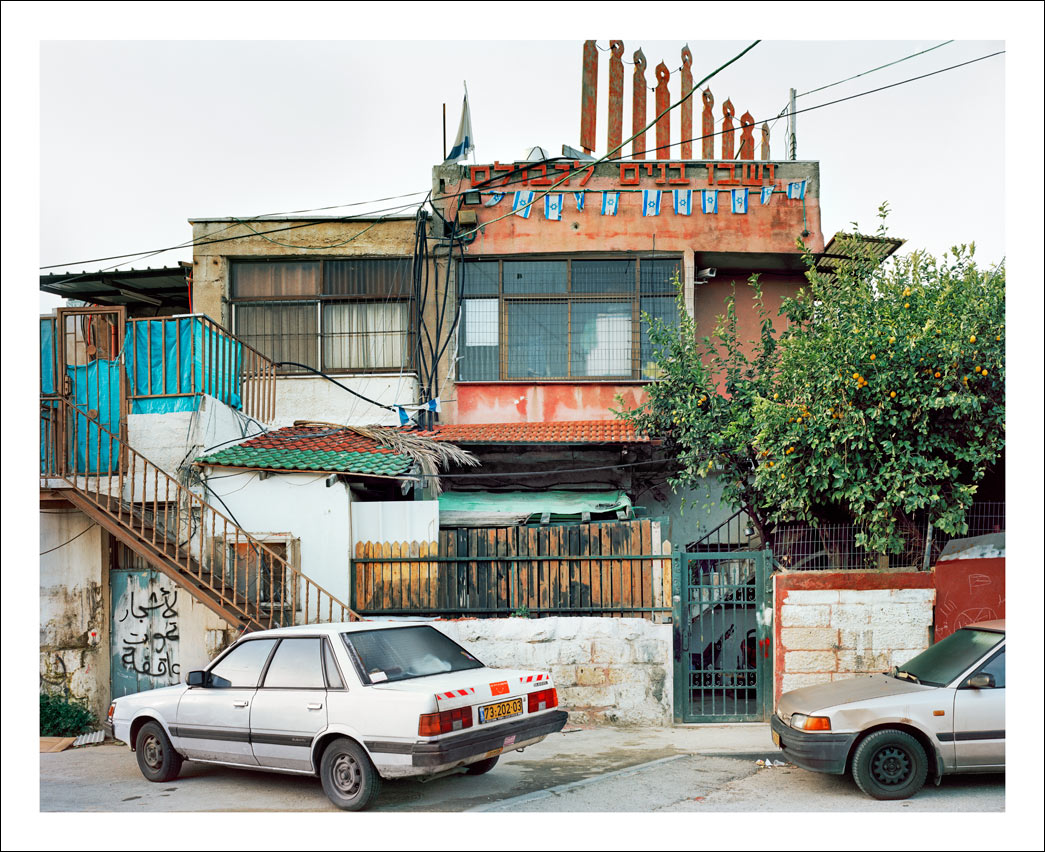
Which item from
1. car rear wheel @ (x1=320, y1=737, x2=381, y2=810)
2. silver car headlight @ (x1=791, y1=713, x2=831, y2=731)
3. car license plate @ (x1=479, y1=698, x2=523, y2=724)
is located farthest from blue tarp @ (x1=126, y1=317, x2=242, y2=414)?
silver car headlight @ (x1=791, y1=713, x2=831, y2=731)

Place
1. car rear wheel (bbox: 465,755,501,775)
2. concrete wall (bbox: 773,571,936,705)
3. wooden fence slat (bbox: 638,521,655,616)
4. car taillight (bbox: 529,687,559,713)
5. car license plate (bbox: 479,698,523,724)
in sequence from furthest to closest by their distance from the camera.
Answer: wooden fence slat (bbox: 638,521,655,616) < concrete wall (bbox: 773,571,936,705) < car rear wheel (bbox: 465,755,501,775) < car taillight (bbox: 529,687,559,713) < car license plate (bbox: 479,698,523,724)

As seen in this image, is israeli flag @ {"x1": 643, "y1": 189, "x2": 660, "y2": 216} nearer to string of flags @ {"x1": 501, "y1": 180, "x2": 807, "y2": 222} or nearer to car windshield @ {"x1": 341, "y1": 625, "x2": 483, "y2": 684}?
string of flags @ {"x1": 501, "y1": 180, "x2": 807, "y2": 222}

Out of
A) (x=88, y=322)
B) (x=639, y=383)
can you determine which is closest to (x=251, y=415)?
(x=88, y=322)

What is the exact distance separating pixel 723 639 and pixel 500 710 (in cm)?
444

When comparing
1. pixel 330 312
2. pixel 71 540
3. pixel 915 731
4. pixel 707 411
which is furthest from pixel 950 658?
pixel 330 312

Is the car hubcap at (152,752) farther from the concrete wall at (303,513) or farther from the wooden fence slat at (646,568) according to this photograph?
the wooden fence slat at (646,568)

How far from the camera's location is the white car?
7.11 m

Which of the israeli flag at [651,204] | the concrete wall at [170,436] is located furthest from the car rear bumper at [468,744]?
the israeli flag at [651,204]

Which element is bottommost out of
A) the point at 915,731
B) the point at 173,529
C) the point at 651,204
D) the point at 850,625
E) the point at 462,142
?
the point at 915,731

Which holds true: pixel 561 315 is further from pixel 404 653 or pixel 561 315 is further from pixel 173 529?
pixel 404 653

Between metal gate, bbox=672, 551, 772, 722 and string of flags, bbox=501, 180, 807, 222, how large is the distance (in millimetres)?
6370

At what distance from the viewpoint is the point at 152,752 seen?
8648mm

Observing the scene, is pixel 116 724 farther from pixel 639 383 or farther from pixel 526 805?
pixel 639 383
